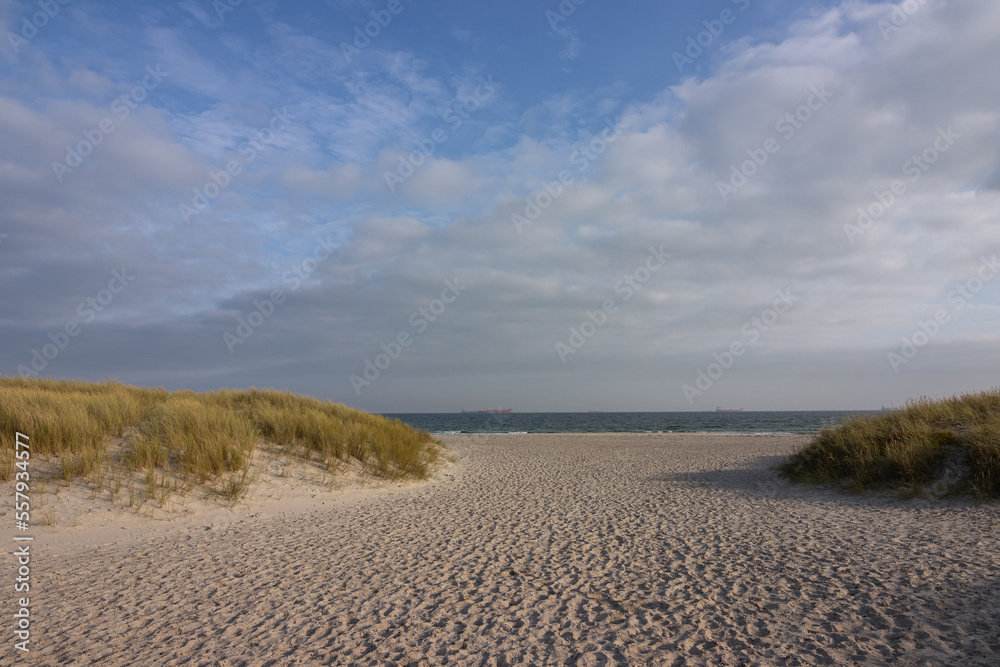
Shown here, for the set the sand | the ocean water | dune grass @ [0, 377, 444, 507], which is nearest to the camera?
the sand

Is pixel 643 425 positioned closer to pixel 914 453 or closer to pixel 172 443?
pixel 914 453

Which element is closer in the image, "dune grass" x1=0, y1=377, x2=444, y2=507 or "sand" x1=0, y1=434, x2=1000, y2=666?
"sand" x1=0, y1=434, x2=1000, y2=666

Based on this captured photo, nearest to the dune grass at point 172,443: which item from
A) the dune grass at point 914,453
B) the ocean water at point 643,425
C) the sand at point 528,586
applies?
the sand at point 528,586

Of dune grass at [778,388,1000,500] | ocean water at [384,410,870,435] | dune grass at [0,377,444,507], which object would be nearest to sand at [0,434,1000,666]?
dune grass at [778,388,1000,500]

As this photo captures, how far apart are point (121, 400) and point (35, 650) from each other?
9078mm

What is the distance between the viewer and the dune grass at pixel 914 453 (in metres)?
8.55

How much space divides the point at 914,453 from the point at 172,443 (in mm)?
13913

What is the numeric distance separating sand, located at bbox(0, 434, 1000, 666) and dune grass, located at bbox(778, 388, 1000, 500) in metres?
0.76

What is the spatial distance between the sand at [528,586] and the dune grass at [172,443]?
1071mm

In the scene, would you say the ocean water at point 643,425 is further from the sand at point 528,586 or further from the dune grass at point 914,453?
the sand at point 528,586

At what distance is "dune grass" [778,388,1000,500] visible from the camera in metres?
8.55

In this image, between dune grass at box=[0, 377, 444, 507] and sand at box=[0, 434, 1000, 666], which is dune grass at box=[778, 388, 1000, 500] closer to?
sand at box=[0, 434, 1000, 666]

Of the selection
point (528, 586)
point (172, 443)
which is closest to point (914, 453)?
point (528, 586)

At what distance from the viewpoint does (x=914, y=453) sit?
938 centimetres
